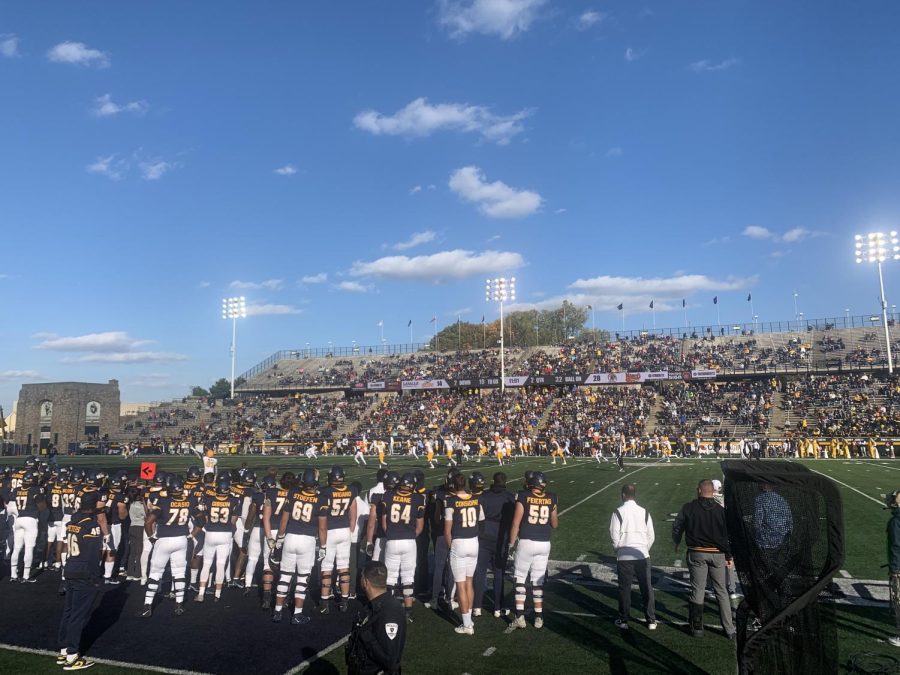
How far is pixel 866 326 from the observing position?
5475cm

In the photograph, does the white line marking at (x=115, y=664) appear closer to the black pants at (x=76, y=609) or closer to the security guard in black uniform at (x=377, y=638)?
the black pants at (x=76, y=609)

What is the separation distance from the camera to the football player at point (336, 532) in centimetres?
925

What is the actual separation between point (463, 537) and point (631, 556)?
2.28m

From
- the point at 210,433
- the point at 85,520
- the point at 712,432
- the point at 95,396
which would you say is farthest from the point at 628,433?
the point at 95,396

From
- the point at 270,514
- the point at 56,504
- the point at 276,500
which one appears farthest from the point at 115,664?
the point at 56,504

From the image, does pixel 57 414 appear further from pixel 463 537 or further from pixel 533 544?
pixel 533 544

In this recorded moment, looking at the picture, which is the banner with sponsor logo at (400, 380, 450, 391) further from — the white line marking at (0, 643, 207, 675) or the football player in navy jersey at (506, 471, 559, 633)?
the white line marking at (0, 643, 207, 675)

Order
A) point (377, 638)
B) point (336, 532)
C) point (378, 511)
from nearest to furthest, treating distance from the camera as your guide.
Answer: point (377, 638) → point (336, 532) → point (378, 511)

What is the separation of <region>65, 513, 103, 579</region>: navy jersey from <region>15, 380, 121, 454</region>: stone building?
63.7 meters

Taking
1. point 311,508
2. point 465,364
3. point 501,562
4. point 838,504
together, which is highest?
point 465,364

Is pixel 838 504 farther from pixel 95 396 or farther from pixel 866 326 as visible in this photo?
pixel 95 396

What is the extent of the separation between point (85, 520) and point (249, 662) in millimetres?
2708

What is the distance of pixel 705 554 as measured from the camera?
7891mm

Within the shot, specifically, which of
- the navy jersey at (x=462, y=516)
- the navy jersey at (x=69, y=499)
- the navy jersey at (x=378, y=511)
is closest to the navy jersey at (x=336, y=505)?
the navy jersey at (x=378, y=511)
